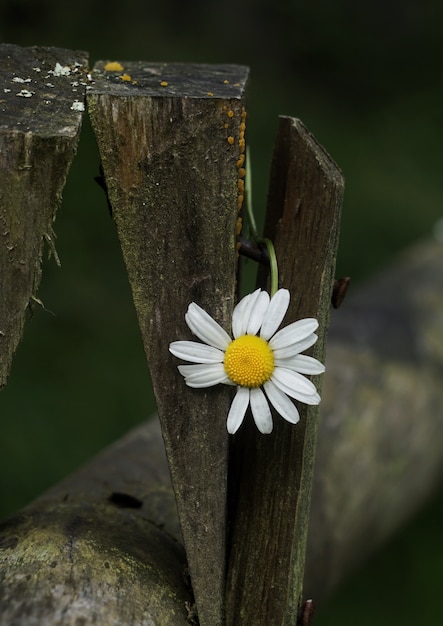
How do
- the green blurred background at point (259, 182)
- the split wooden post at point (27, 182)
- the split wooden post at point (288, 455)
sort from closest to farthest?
the split wooden post at point (27, 182) → the split wooden post at point (288, 455) → the green blurred background at point (259, 182)

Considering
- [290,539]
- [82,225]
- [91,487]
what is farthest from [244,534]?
[82,225]

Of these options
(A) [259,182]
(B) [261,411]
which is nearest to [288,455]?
(B) [261,411]

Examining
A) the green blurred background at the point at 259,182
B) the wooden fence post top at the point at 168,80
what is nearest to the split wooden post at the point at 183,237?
the wooden fence post top at the point at 168,80

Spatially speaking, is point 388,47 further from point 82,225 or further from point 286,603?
point 286,603

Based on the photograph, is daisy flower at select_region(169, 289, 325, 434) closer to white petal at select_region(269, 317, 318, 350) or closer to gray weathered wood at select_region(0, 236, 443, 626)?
white petal at select_region(269, 317, 318, 350)

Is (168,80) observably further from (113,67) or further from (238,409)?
(238,409)

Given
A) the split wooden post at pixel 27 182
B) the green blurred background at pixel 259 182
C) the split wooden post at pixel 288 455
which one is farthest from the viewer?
the green blurred background at pixel 259 182

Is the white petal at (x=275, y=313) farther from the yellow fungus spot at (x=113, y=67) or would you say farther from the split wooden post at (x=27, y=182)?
the yellow fungus spot at (x=113, y=67)
